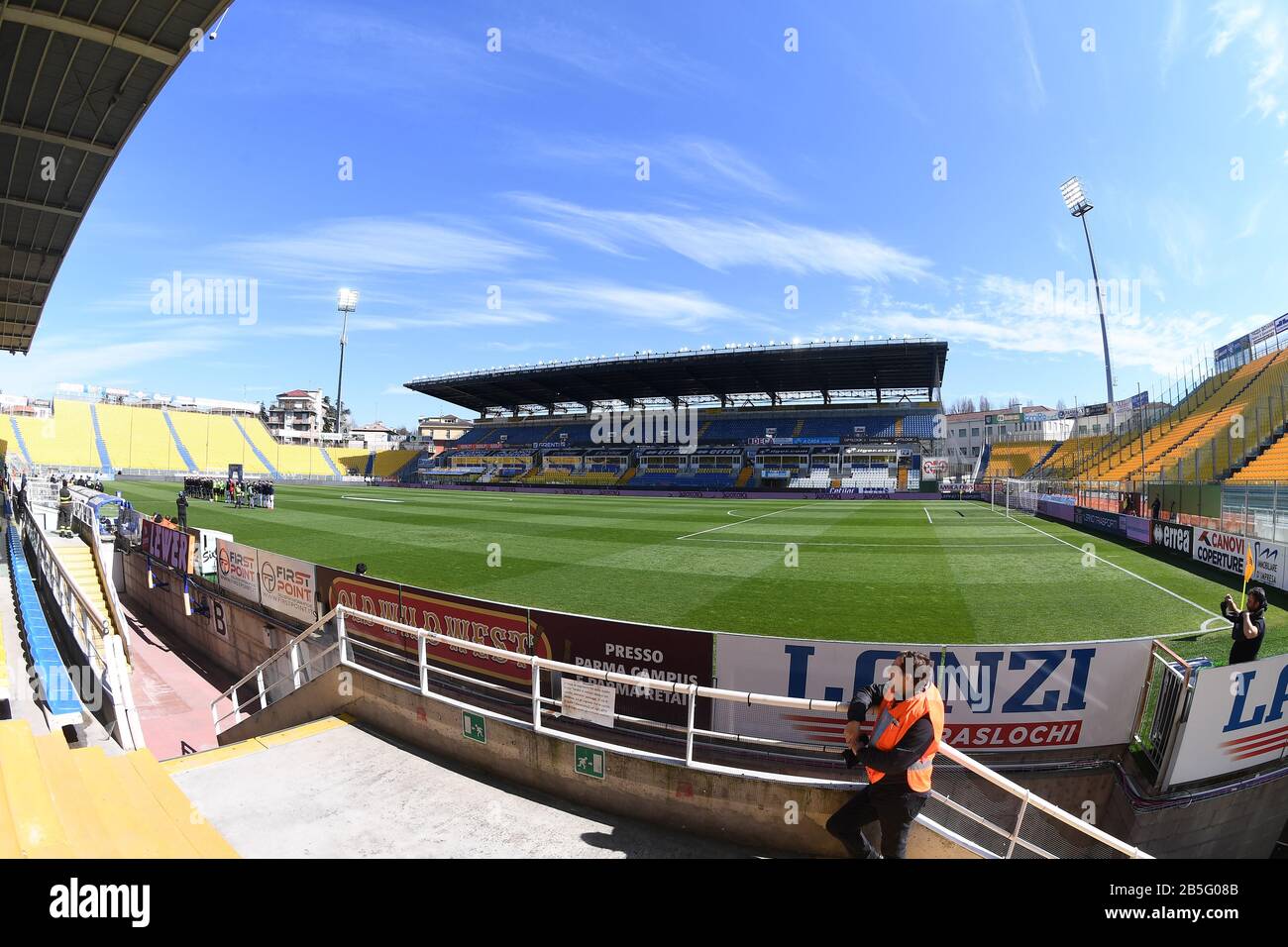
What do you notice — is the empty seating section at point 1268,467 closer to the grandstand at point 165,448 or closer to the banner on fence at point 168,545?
the banner on fence at point 168,545

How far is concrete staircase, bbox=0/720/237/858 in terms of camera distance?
123 inches

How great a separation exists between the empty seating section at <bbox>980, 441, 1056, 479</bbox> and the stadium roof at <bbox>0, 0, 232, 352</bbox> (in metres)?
58.7

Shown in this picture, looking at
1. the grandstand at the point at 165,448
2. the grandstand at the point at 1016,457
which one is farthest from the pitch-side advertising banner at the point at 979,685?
the grandstand at the point at 165,448

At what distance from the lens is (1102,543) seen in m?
20.8

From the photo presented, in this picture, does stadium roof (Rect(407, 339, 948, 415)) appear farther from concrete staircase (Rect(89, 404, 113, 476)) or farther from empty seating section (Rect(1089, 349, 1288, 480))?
concrete staircase (Rect(89, 404, 113, 476))

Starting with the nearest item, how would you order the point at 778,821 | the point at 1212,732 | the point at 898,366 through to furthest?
the point at 778,821, the point at 1212,732, the point at 898,366

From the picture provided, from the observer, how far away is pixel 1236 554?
14641 mm

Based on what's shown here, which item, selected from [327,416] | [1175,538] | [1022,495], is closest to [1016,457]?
[1022,495]

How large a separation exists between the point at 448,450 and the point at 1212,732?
81389 millimetres

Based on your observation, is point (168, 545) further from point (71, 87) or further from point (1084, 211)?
point (1084, 211)

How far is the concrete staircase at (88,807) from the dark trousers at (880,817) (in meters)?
3.99
